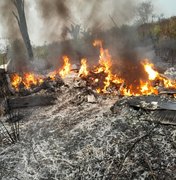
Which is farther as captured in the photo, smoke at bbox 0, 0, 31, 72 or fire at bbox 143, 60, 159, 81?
smoke at bbox 0, 0, 31, 72

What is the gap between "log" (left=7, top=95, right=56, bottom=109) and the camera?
36.8ft

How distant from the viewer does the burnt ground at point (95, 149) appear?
595cm

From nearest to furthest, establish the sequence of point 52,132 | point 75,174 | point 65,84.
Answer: point 75,174, point 52,132, point 65,84

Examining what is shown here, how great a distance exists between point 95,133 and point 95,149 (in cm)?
A: 76

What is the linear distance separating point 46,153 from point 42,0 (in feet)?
53.9

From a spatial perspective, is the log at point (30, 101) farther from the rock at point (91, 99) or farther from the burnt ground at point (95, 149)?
the burnt ground at point (95, 149)

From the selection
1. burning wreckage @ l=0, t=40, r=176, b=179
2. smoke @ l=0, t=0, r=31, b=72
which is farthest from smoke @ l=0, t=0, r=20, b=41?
burning wreckage @ l=0, t=40, r=176, b=179

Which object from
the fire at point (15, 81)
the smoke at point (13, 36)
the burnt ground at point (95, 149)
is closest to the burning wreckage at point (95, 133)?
the burnt ground at point (95, 149)

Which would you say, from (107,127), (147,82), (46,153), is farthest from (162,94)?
(46,153)

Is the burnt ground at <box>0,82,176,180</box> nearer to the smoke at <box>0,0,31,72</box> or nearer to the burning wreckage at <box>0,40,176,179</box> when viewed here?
the burning wreckage at <box>0,40,176,179</box>

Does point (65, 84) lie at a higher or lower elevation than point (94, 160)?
higher

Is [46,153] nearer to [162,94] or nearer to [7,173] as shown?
[7,173]

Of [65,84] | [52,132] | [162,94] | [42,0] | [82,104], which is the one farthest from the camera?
[42,0]

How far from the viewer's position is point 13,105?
1132 cm
